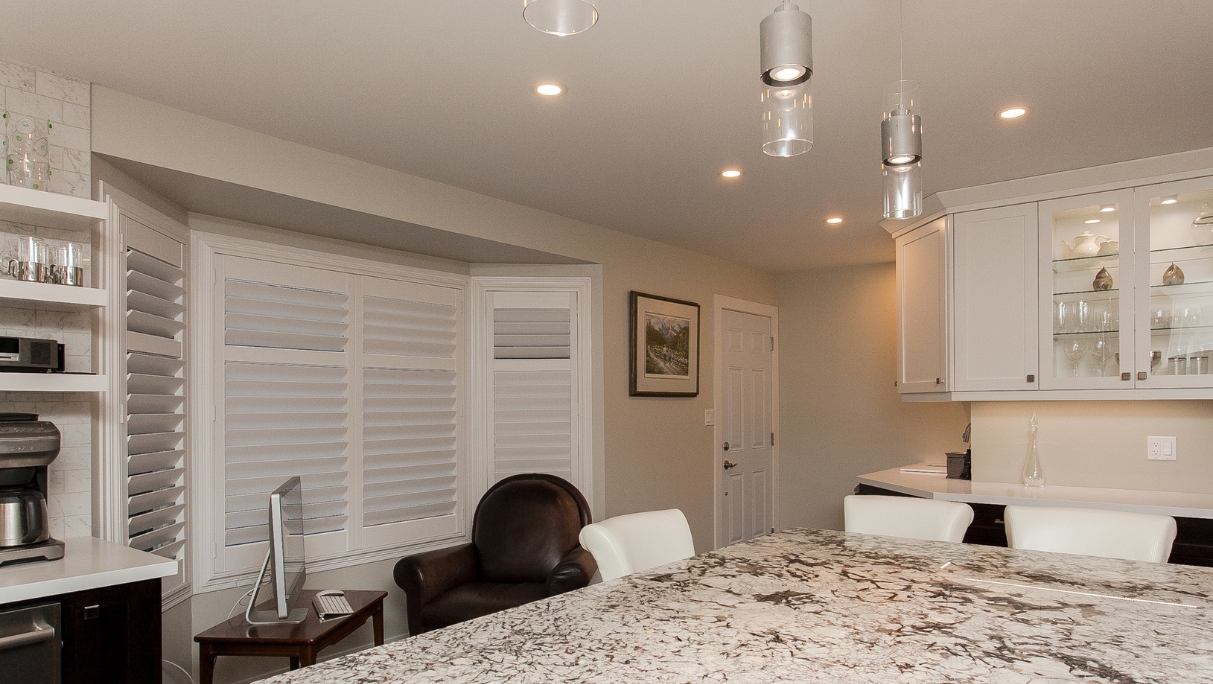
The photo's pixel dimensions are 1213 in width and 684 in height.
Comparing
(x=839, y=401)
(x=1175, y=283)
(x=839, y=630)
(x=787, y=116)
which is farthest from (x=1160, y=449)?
(x=787, y=116)

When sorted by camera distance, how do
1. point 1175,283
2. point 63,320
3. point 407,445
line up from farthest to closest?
point 407,445 → point 1175,283 → point 63,320

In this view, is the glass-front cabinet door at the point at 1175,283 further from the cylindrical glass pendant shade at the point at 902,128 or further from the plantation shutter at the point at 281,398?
the plantation shutter at the point at 281,398

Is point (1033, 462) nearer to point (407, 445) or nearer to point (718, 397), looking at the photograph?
point (718, 397)

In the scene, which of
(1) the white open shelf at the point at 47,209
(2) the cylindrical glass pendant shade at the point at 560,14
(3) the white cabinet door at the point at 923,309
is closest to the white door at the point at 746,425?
(3) the white cabinet door at the point at 923,309

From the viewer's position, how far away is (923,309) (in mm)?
4359

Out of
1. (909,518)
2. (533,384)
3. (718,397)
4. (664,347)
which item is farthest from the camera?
(718,397)

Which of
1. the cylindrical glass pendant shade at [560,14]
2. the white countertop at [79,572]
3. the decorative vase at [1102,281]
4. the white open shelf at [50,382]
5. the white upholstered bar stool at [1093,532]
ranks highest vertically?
the cylindrical glass pendant shade at [560,14]

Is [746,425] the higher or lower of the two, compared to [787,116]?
lower

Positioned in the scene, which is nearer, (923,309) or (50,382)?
(50,382)

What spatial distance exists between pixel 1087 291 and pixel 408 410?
3.54 meters

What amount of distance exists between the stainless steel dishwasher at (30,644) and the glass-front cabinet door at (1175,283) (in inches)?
166

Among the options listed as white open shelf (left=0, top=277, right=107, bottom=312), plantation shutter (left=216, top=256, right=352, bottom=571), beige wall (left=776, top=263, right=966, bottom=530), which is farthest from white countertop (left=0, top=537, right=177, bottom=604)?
beige wall (left=776, top=263, right=966, bottom=530)

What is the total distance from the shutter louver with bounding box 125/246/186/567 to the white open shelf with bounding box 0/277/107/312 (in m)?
0.42

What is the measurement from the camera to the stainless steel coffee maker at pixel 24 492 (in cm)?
218
